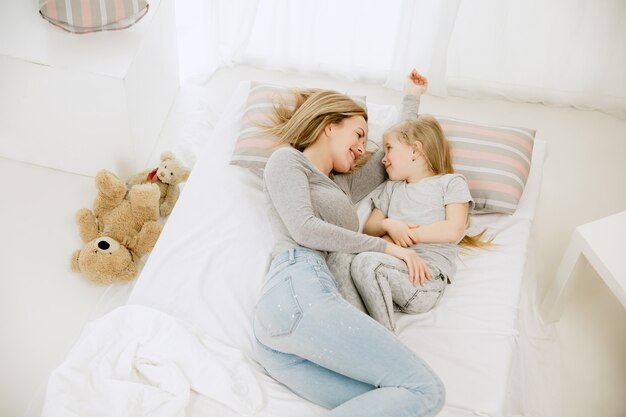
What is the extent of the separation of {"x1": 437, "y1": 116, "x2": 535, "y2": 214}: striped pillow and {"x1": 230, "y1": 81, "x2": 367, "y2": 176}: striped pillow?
14.2 inches

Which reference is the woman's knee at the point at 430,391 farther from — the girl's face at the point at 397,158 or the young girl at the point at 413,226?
the girl's face at the point at 397,158

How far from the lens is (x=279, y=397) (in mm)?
1584

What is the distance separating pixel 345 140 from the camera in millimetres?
1929

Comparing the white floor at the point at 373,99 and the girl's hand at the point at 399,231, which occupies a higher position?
the girl's hand at the point at 399,231

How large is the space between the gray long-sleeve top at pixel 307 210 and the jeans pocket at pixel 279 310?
0.15 meters

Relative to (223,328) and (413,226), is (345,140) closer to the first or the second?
(413,226)

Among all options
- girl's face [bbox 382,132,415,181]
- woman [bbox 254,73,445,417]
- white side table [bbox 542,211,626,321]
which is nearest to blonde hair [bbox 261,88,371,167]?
woman [bbox 254,73,445,417]

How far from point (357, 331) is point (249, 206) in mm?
640

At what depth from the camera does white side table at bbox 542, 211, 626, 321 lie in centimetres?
179

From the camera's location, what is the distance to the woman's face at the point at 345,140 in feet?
6.34

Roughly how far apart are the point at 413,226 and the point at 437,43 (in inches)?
46.4

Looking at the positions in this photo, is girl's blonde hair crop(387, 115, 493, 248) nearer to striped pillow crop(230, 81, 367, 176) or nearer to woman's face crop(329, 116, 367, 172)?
woman's face crop(329, 116, 367, 172)

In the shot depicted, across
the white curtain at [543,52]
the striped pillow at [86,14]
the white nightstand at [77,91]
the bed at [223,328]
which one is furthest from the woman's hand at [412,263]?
the white curtain at [543,52]

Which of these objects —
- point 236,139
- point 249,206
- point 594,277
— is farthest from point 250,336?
point 594,277
